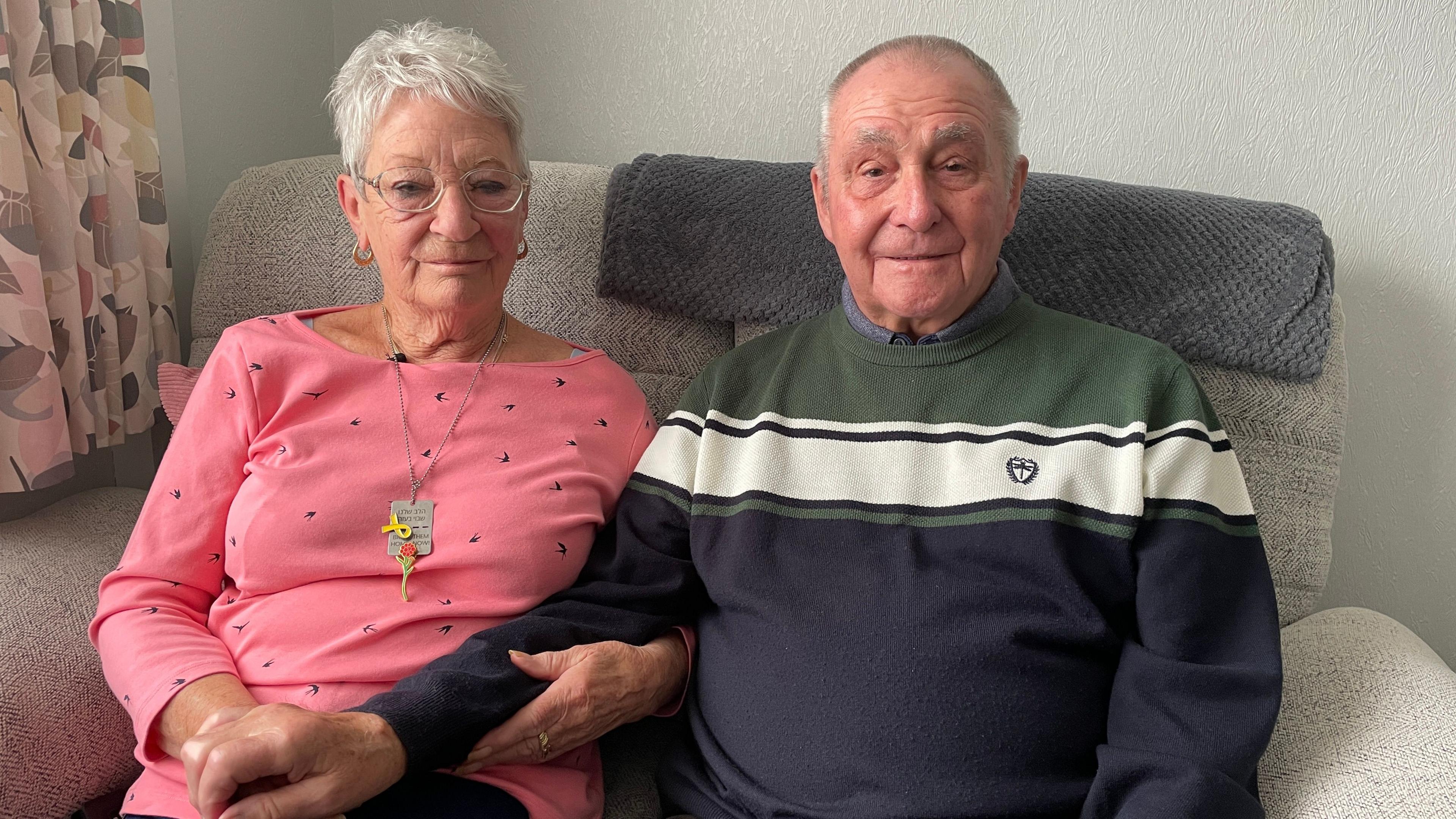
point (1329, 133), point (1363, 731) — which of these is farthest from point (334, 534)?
point (1329, 133)

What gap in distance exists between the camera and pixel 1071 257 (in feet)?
4.63

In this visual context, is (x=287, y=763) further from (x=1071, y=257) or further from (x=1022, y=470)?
(x=1071, y=257)

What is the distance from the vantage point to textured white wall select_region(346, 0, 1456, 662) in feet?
5.06

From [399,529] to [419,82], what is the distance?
1.85 feet

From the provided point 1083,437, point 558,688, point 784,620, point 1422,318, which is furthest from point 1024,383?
point 1422,318

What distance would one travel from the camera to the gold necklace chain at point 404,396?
1.27 meters

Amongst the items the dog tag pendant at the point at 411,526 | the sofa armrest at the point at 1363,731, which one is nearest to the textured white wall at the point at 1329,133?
the sofa armrest at the point at 1363,731

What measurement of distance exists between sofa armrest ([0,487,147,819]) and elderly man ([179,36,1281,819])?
0.41 m

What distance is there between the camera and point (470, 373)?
1.35m

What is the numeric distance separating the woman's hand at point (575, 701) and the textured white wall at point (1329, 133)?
3.48 feet

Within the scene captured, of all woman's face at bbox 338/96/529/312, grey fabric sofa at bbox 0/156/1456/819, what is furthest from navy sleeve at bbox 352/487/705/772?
woman's face at bbox 338/96/529/312

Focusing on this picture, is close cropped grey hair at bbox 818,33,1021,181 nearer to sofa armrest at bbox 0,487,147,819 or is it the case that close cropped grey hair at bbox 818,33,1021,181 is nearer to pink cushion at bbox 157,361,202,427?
pink cushion at bbox 157,361,202,427

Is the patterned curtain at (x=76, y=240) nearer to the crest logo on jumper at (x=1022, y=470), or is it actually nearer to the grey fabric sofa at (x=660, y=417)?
the grey fabric sofa at (x=660, y=417)

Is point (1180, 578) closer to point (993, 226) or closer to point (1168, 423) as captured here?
point (1168, 423)
